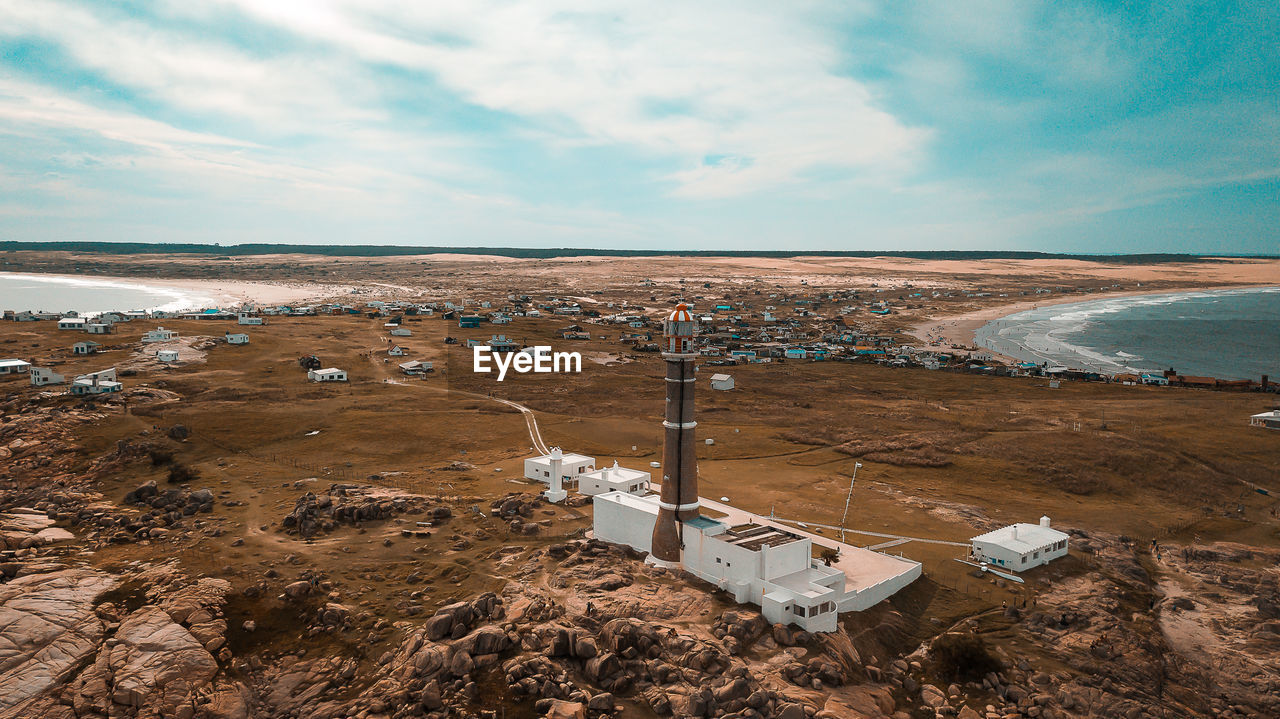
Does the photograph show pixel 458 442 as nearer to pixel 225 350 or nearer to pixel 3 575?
pixel 3 575

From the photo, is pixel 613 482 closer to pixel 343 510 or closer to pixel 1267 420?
pixel 343 510

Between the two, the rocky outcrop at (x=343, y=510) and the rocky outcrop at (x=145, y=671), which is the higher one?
the rocky outcrop at (x=343, y=510)

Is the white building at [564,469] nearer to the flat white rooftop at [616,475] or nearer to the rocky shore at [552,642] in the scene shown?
the flat white rooftop at [616,475]

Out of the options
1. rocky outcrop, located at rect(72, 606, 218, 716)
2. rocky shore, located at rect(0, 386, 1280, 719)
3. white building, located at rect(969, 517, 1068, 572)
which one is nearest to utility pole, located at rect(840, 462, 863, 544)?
white building, located at rect(969, 517, 1068, 572)

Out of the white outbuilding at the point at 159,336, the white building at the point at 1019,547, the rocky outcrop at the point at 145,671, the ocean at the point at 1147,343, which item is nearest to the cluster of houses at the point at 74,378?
the white outbuilding at the point at 159,336

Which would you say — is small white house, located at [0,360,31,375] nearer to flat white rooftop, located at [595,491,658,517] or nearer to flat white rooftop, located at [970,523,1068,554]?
flat white rooftop, located at [595,491,658,517]

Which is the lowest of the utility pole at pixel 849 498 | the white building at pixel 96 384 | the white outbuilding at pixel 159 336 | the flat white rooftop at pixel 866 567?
the utility pole at pixel 849 498
